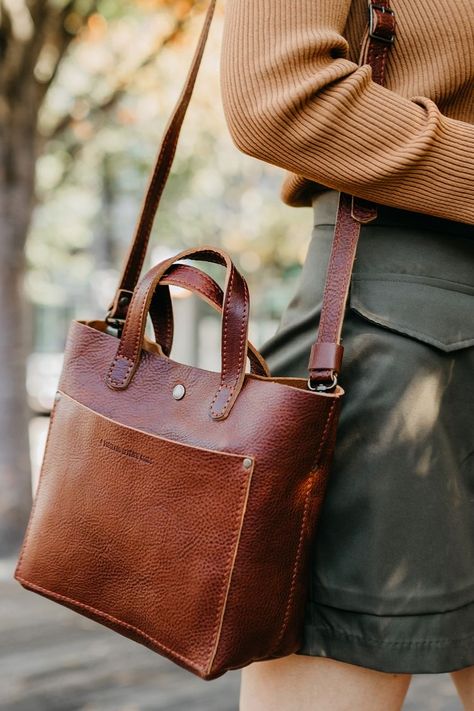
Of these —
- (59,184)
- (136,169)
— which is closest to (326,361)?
(59,184)

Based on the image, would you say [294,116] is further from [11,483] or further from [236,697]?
[11,483]

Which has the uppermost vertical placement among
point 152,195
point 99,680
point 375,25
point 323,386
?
point 375,25

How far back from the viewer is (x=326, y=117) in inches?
43.6

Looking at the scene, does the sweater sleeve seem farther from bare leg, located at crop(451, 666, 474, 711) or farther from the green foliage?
the green foliage

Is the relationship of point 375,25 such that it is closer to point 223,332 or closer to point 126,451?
point 223,332

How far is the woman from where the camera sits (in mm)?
1123

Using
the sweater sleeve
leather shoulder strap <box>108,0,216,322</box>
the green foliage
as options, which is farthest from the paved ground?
the green foliage

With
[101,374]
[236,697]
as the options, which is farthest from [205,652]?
[236,697]

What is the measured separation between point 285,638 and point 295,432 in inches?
11.5

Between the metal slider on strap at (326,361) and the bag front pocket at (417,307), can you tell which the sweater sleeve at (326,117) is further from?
the metal slider on strap at (326,361)

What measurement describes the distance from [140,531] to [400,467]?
14.9 inches

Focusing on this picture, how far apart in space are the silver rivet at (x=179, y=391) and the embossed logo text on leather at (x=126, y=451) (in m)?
0.10

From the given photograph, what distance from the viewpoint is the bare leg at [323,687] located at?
117 centimetres

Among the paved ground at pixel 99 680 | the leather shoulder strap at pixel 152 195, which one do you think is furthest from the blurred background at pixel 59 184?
the leather shoulder strap at pixel 152 195
